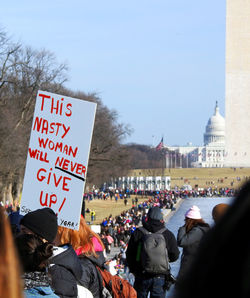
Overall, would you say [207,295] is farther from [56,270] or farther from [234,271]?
[56,270]

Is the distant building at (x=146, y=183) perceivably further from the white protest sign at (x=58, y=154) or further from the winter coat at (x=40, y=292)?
the winter coat at (x=40, y=292)

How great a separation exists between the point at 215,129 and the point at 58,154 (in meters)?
170

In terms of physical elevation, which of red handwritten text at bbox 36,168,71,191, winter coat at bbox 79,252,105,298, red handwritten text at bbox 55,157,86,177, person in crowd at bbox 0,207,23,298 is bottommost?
winter coat at bbox 79,252,105,298

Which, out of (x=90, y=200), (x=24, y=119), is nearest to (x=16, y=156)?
(x=24, y=119)

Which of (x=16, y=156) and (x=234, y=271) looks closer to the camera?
(x=234, y=271)

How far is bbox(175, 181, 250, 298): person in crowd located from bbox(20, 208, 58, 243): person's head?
214cm

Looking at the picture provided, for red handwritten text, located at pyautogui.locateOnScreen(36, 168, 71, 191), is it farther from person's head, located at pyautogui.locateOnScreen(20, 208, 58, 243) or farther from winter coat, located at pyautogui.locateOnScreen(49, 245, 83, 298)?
person's head, located at pyautogui.locateOnScreen(20, 208, 58, 243)

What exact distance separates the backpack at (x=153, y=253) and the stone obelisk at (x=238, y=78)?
72.0 metres

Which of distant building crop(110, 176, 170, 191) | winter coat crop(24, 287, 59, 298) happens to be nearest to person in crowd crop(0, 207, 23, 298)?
winter coat crop(24, 287, 59, 298)

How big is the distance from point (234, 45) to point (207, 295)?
77.5 metres

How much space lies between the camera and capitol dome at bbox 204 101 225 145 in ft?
563

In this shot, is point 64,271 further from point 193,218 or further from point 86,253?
point 193,218

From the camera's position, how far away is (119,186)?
94375 millimetres

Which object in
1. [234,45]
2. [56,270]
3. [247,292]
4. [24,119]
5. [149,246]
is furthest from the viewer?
[234,45]
